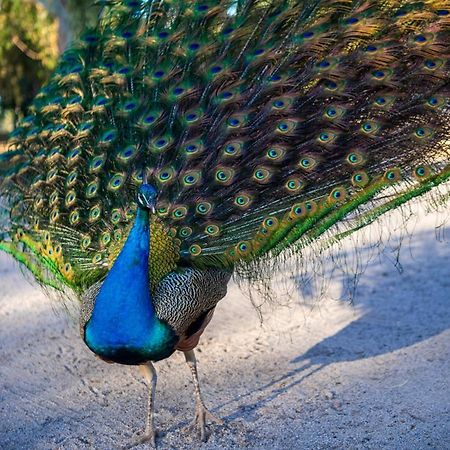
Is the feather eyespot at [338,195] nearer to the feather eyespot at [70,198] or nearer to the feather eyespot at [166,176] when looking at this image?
the feather eyespot at [166,176]

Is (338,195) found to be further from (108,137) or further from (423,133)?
(108,137)

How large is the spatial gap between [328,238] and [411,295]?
2.35m

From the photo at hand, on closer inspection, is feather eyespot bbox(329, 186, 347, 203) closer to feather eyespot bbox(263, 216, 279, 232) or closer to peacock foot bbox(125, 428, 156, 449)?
feather eyespot bbox(263, 216, 279, 232)

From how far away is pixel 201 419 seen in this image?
3.20 metres

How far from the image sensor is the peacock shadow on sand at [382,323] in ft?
12.1

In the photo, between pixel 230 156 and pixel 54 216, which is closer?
pixel 230 156

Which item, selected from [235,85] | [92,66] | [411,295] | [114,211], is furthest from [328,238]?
[411,295]

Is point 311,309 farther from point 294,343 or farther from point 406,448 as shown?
point 406,448

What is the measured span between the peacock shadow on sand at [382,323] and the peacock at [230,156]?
2.04ft

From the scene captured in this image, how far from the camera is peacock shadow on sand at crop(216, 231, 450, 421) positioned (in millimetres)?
3699

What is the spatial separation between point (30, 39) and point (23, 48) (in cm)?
25

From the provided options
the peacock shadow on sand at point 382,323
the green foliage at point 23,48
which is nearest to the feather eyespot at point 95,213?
the peacock shadow on sand at point 382,323

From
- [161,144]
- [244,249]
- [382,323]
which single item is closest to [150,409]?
[244,249]

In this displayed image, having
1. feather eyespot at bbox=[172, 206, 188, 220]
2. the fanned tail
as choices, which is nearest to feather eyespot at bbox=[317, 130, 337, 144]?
the fanned tail
